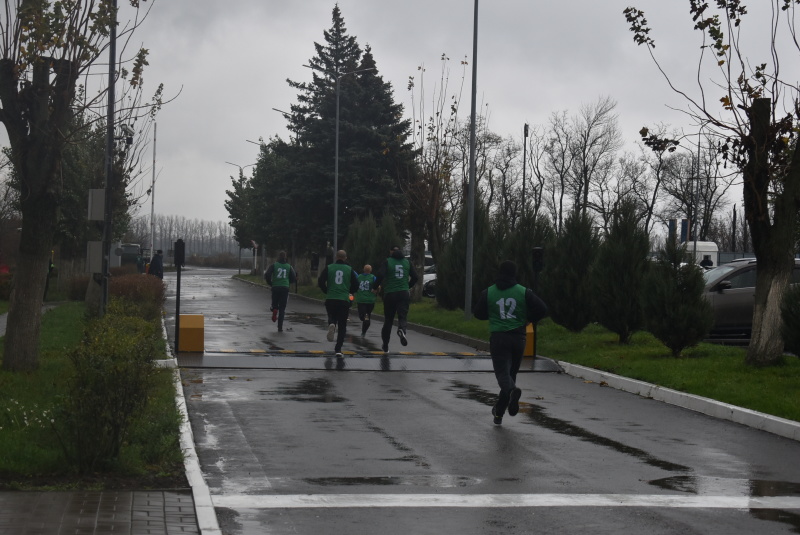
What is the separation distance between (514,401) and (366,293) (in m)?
12.3

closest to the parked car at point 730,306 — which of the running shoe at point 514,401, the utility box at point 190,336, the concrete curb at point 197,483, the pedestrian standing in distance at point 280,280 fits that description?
the pedestrian standing in distance at point 280,280

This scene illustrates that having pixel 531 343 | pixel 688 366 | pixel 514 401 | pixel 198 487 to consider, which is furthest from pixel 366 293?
pixel 198 487

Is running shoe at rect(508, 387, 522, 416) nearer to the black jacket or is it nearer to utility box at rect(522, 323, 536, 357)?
the black jacket

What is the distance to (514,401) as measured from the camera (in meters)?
12.2

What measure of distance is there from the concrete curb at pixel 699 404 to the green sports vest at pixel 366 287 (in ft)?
21.7

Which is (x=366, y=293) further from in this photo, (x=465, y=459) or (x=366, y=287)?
(x=465, y=459)

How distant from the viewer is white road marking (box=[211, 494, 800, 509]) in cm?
787

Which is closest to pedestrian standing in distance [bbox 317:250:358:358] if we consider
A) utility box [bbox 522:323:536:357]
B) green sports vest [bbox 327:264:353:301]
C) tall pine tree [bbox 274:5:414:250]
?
green sports vest [bbox 327:264:353:301]

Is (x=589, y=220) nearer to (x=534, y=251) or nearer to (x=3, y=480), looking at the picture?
(x=534, y=251)

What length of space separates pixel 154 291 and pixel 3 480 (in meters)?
19.3

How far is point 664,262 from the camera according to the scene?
18453mm

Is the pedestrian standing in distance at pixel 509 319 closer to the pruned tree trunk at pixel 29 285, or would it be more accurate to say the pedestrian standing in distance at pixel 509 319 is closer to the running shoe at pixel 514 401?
the running shoe at pixel 514 401

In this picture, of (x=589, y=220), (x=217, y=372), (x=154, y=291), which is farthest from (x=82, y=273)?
(x=217, y=372)

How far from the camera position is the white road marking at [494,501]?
7867 millimetres
